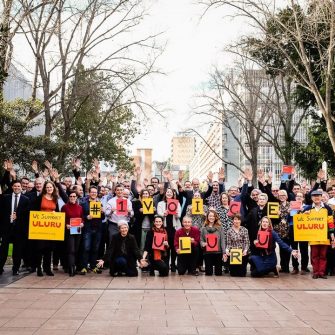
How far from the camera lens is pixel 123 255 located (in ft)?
42.4

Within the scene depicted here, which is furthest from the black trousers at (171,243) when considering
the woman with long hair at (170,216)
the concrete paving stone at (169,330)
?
the concrete paving stone at (169,330)

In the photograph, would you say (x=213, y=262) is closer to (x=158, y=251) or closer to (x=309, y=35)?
(x=158, y=251)

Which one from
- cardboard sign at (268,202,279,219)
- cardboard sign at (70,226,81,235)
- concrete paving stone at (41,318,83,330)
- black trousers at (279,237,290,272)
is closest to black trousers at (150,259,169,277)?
cardboard sign at (70,226,81,235)

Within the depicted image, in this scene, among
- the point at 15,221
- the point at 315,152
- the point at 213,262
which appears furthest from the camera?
the point at 315,152

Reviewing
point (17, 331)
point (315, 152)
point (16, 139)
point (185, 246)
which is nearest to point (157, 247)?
point (185, 246)

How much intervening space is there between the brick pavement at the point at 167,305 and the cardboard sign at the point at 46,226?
887mm

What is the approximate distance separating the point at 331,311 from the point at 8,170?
8053 mm

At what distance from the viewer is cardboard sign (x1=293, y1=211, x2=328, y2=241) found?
12914 millimetres

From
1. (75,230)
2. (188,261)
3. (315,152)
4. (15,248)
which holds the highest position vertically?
(315,152)

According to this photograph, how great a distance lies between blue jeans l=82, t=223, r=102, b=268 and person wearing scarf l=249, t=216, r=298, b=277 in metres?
3.54

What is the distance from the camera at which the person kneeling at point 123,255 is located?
506 inches

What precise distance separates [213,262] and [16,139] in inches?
400

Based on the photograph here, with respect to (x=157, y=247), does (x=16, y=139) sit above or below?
above

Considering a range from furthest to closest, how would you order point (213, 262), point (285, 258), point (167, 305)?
1. point (285, 258)
2. point (213, 262)
3. point (167, 305)
